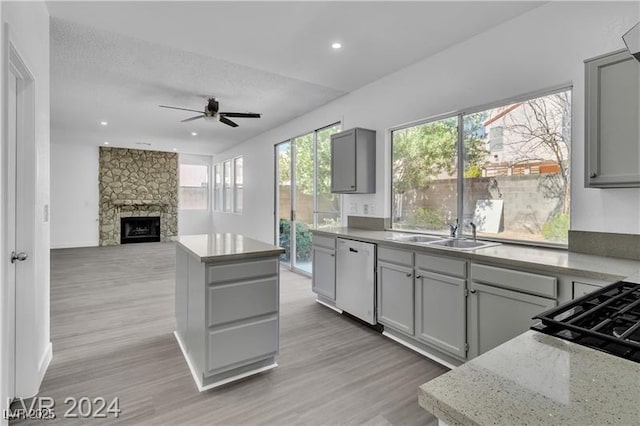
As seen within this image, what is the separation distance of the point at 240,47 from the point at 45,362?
3.11 meters

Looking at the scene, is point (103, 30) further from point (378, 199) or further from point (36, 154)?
point (378, 199)

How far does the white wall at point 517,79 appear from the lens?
7.09ft

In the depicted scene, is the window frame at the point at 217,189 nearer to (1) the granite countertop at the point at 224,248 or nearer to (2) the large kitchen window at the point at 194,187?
(2) the large kitchen window at the point at 194,187

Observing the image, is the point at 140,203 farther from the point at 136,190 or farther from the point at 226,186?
the point at 226,186

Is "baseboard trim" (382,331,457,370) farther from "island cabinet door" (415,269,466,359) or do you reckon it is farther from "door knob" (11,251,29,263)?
"door knob" (11,251,29,263)

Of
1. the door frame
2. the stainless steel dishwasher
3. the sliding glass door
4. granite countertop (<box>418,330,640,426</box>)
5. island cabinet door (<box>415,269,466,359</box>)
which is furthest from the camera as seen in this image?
the sliding glass door

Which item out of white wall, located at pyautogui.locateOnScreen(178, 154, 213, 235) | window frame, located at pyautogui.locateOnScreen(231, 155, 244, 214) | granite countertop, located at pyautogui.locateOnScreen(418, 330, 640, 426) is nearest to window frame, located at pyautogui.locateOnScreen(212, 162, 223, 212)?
white wall, located at pyautogui.locateOnScreen(178, 154, 213, 235)

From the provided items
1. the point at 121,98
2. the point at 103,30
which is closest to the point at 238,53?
the point at 103,30

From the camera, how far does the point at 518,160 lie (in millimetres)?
2748

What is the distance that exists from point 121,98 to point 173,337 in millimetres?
3617

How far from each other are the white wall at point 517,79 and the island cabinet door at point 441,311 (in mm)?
975

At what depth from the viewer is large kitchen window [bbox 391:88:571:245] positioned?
2.51 metres

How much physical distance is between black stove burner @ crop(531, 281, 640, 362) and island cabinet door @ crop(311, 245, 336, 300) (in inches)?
108

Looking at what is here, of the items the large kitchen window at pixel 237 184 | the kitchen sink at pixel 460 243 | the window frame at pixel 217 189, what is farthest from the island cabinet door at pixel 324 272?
the window frame at pixel 217 189
